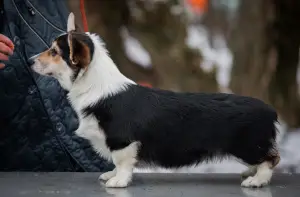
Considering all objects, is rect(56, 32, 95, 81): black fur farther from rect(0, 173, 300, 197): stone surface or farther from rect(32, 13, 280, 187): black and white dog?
rect(0, 173, 300, 197): stone surface

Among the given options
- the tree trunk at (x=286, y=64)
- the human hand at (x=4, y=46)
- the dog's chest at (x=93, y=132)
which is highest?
the human hand at (x=4, y=46)

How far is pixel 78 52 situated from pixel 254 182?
1.18ft

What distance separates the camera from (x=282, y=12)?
2061 millimetres

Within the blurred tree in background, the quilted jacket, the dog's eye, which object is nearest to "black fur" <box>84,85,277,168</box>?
the dog's eye

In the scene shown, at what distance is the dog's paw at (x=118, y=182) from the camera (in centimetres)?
102

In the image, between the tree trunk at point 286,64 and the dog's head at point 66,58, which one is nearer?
the dog's head at point 66,58

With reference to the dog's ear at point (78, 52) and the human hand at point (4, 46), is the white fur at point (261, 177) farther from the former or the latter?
the human hand at point (4, 46)

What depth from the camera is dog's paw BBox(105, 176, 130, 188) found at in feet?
3.35

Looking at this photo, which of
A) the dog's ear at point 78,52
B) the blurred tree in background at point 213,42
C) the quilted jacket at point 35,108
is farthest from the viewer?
the blurred tree in background at point 213,42

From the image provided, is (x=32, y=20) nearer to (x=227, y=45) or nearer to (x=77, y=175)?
(x=77, y=175)

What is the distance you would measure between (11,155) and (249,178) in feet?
1.77

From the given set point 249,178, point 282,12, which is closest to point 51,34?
point 249,178

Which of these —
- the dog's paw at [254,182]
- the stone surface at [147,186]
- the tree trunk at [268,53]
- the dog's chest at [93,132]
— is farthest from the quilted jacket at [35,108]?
the tree trunk at [268,53]

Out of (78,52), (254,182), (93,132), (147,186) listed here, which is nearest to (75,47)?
(78,52)
